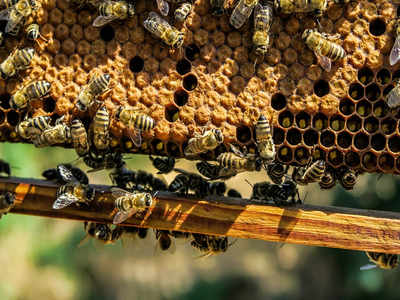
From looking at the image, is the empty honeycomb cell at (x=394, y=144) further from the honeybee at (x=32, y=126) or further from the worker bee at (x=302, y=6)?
the honeybee at (x=32, y=126)

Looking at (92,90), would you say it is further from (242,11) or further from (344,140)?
(344,140)

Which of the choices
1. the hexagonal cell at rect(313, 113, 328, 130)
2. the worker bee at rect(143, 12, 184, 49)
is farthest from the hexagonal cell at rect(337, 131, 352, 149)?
the worker bee at rect(143, 12, 184, 49)

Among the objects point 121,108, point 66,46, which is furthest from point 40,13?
point 121,108

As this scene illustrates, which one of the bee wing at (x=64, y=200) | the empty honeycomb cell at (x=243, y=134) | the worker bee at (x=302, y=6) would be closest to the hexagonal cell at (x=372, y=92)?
the worker bee at (x=302, y=6)

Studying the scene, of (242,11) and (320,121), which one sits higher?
(242,11)

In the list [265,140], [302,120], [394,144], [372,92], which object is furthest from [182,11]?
[394,144]

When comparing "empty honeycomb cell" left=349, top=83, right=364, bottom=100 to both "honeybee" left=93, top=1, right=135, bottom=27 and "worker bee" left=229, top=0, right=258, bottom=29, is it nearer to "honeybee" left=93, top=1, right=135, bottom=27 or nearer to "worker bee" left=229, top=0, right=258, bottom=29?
"worker bee" left=229, top=0, right=258, bottom=29
